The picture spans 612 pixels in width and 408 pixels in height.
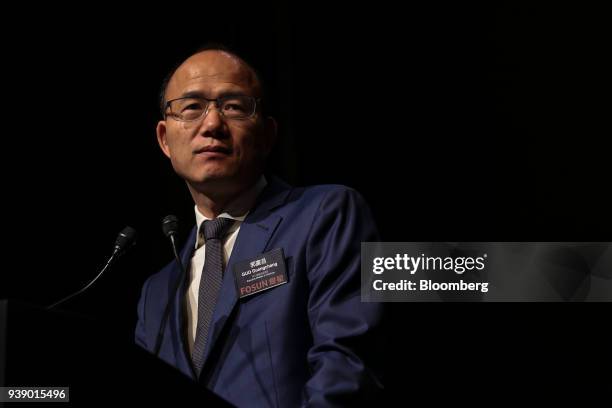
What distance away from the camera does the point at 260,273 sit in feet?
5.65

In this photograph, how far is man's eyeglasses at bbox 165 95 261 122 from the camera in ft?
6.54

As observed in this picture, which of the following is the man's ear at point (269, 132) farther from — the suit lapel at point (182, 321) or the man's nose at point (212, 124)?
the suit lapel at point (182, 321)

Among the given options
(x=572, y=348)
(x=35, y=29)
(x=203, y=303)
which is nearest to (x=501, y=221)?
(x=572, y=348)

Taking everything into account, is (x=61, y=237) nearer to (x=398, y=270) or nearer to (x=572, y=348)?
(x=398, y=270)

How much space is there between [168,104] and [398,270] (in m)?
0.83

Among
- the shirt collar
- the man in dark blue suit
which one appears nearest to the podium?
the man in dark blue suit

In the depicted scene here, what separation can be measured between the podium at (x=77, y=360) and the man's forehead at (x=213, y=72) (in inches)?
42.6

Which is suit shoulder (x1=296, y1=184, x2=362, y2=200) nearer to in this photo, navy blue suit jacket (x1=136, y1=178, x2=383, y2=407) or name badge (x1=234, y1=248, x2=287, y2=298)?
navy blue suit jacket (x1=136, y1=178, x2=383, y2=407)

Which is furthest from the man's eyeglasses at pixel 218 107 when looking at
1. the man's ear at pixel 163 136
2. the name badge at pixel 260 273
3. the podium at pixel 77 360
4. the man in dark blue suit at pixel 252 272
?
the podium at pixel 77 360

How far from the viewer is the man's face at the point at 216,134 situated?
6.38ft

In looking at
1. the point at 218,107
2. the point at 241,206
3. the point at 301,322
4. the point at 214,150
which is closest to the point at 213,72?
the point at 218,107

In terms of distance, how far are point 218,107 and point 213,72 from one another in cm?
11

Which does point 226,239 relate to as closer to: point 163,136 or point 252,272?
point 252,272

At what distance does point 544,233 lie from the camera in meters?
2.45
